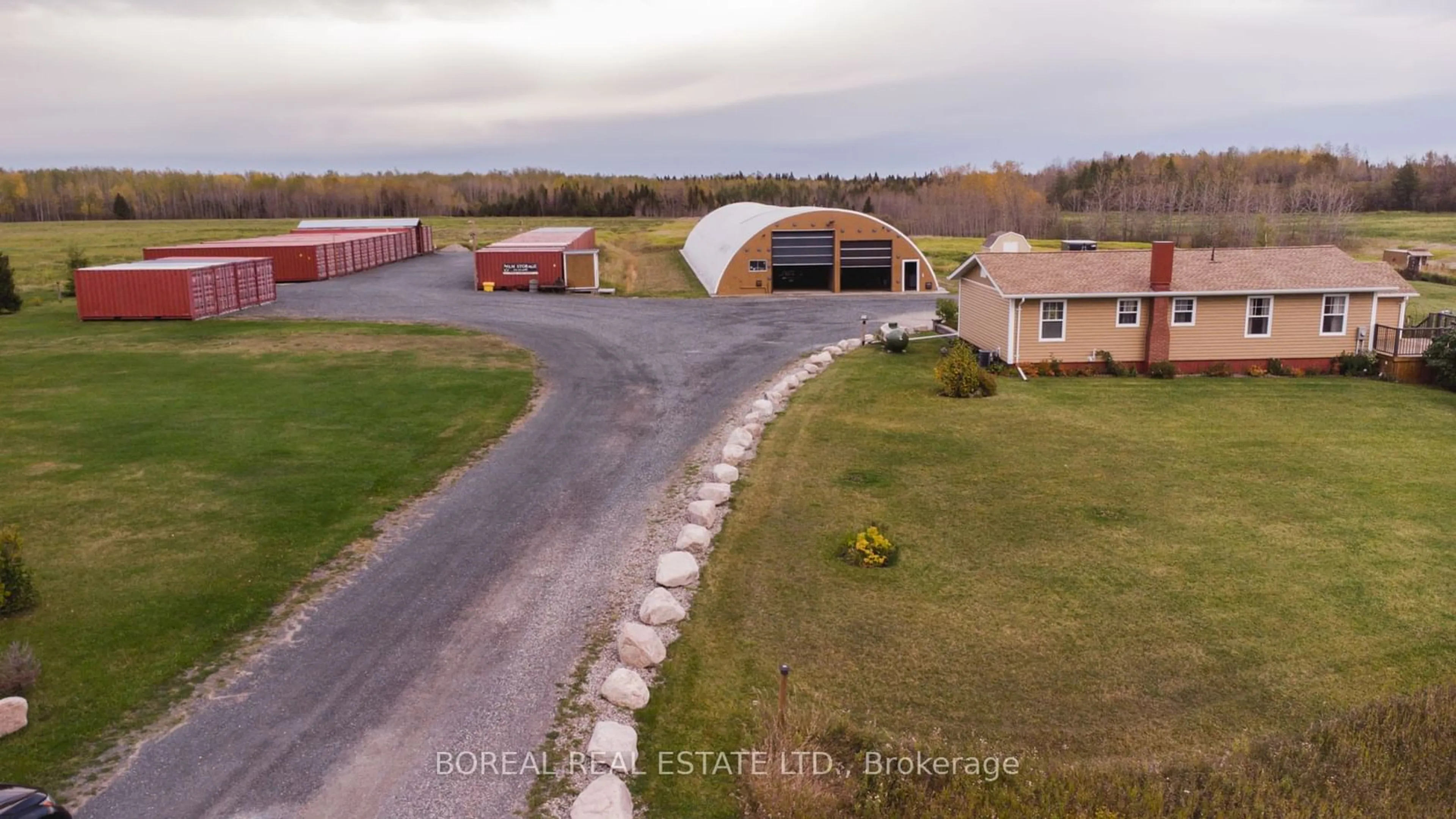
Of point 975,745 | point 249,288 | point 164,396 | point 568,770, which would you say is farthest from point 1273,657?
point 249,288

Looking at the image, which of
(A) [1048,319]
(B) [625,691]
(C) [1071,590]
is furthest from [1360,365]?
(B) [625,691]

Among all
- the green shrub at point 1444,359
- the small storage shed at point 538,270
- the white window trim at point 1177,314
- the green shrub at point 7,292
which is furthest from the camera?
the small storage shed at point 538,270

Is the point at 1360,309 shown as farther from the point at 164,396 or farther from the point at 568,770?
the point at 164,396

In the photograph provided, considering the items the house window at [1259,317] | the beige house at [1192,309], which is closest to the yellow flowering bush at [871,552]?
the beige house at [1192,309]

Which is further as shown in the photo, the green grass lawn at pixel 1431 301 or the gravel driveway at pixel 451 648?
the green grass lawn at pixel 1431 301

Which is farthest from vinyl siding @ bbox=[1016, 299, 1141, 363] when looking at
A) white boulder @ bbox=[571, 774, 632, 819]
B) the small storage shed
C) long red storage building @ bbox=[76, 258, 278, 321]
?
long red storage building @ bbox=[76, 258, 278, 321]

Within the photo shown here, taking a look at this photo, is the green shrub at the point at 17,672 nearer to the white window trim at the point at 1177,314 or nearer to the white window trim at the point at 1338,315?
the white window trim at the point at 1177,314
